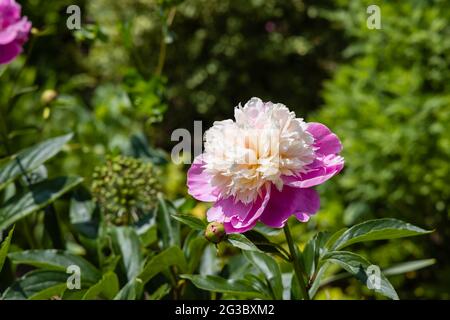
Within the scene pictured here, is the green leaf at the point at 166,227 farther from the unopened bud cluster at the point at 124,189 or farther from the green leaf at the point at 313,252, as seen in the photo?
the green leaf at the point at 313,252

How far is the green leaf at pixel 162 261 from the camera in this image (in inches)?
51.2

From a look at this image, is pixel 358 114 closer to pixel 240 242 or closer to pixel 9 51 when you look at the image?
pixel 9 51

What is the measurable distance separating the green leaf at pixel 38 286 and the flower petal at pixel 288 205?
0.50m

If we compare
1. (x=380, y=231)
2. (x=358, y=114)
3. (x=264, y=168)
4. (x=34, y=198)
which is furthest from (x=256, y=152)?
(x=358, y=114)

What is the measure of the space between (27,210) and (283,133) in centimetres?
76

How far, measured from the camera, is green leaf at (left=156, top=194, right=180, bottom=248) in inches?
58.8

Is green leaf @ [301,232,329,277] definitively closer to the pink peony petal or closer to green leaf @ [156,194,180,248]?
green leaf @ [156,194,180,248]

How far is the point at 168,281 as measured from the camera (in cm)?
149

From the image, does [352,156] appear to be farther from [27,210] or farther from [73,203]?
[27,210]

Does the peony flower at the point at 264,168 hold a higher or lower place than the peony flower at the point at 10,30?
lower

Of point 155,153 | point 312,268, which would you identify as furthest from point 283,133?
point 155,153

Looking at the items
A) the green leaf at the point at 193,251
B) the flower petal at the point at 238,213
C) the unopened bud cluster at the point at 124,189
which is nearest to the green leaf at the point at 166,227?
the green leaf at the point at 193,251

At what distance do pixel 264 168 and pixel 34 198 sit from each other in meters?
0.76

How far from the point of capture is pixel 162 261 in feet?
4.33
